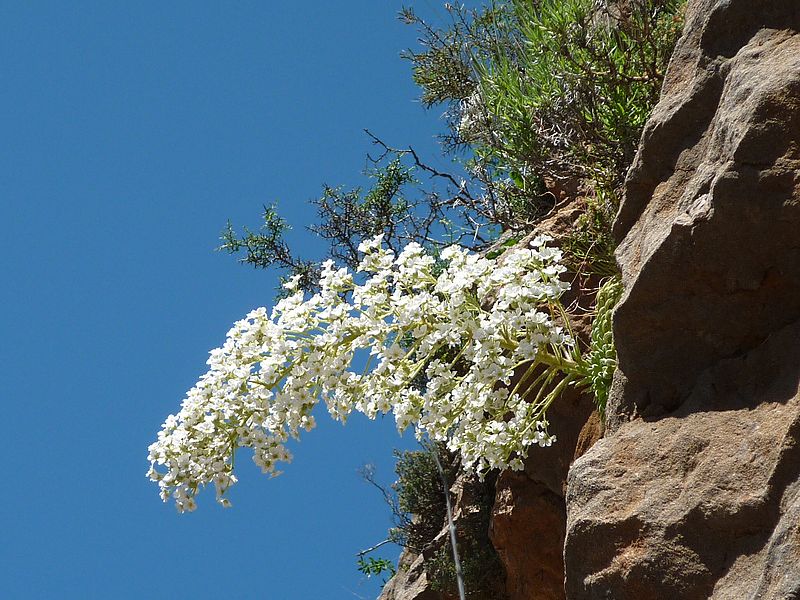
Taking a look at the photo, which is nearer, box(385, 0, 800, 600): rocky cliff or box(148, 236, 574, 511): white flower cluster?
box(385, 0, 800, 600): rocky cliff

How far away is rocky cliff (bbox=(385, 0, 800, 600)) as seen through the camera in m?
2.86

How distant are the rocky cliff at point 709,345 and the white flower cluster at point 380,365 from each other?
365 mm

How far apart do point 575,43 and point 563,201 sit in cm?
86

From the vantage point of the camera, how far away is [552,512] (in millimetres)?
4809

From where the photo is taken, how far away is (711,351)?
3295 mm

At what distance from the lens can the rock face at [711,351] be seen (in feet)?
9.40

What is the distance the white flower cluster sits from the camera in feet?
12.0

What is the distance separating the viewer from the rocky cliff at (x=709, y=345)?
2863mm

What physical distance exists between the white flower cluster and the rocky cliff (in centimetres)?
36

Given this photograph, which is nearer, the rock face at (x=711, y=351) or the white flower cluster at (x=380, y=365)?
the rock face at (x=711, y=351)

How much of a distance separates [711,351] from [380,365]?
122 cm

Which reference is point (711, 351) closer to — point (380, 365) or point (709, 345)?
point (709, 345)

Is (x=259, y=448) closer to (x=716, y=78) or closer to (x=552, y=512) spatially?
(x=552, y=512)

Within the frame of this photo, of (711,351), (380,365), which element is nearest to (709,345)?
(711,351)
